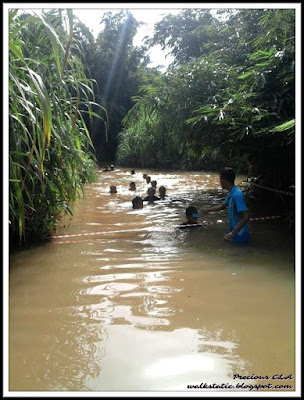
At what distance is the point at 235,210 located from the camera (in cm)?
428

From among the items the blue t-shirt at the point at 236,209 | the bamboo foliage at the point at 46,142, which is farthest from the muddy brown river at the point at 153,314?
the bamboo foliage at the point at 46,142

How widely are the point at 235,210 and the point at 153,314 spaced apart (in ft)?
6.24

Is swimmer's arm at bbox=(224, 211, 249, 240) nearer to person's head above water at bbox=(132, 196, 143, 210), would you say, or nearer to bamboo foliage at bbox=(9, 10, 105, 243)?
bamboo foliage at bbox=(9, 10, 105, 243)

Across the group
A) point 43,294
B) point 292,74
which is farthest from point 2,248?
point 292,74

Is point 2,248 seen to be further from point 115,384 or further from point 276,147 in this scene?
point 276,147

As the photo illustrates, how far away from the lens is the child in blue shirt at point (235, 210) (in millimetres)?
4137

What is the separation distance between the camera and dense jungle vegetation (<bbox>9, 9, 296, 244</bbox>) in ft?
10.2

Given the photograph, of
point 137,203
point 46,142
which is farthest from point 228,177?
point 137,203

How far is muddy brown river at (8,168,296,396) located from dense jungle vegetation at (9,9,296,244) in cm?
64

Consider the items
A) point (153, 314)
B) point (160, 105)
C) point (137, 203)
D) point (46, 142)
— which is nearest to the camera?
point (153, 314)

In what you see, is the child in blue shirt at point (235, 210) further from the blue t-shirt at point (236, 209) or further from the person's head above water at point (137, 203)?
the person's head above water at point (137, 203)

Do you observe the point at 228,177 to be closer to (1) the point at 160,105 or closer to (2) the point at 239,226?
(2) the point at 239,226

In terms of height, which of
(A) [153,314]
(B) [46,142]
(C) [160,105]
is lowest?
(A) [153,314]

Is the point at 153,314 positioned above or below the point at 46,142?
below
